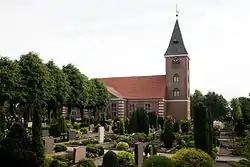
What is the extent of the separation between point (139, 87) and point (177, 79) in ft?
27.9

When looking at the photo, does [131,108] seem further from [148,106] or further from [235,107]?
[235,107]

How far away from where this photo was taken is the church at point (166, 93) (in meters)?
64.3

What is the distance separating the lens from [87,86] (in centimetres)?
5225

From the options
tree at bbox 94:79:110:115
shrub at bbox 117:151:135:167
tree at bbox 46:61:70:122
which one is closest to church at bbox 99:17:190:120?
tree at bbox 94:79:110:115

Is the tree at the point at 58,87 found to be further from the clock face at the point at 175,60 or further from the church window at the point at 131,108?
the clock face at the point at 175,60

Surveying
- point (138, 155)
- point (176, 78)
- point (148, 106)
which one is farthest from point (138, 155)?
point (176, 78)

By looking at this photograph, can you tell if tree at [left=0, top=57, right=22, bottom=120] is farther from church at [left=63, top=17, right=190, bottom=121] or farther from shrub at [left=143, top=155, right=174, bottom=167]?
church at [left=63, top=17, right=190, bottom=121]

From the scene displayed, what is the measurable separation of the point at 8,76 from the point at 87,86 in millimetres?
18387

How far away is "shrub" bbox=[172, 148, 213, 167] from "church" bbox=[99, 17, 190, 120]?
46.9 meters

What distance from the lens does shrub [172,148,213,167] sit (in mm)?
15539

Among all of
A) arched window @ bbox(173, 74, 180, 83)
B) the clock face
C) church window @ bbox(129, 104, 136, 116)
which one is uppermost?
the clock face

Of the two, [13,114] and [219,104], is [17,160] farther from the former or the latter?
[219,104]

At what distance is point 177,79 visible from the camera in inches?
2562

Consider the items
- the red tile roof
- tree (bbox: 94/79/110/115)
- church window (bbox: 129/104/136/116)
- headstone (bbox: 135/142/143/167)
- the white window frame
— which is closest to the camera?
headstone (bbox: 135/142/143/167)
